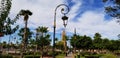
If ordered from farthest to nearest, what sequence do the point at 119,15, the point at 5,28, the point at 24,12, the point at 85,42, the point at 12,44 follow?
the point at 12,44, the point at 85,42, the point at 24,12, the point at 119,15, the point at 5,28

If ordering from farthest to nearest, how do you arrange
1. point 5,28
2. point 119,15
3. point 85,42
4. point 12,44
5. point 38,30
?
point 12,44 → point 38,30 → point 85,42 → point 119,15 → point 5,28

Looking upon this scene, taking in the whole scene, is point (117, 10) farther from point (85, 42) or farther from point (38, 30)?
point (38, 30)

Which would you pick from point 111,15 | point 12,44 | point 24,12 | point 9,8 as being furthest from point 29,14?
point 12,44

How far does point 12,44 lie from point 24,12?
6969cm

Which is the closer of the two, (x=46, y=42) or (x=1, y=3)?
(x=1, y=3)

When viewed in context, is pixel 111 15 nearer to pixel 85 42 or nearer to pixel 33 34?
pixel 85 42

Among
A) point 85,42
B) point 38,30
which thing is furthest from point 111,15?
point 38,30

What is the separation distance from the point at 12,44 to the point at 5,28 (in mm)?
116323

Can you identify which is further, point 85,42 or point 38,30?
point 38,30

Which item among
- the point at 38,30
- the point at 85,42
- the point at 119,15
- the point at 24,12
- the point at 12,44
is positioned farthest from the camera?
the point at 12,44

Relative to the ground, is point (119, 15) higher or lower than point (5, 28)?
higher

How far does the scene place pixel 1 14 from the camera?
2036cm

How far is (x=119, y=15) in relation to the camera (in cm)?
2706

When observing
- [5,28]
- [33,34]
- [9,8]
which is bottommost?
[5,28]
